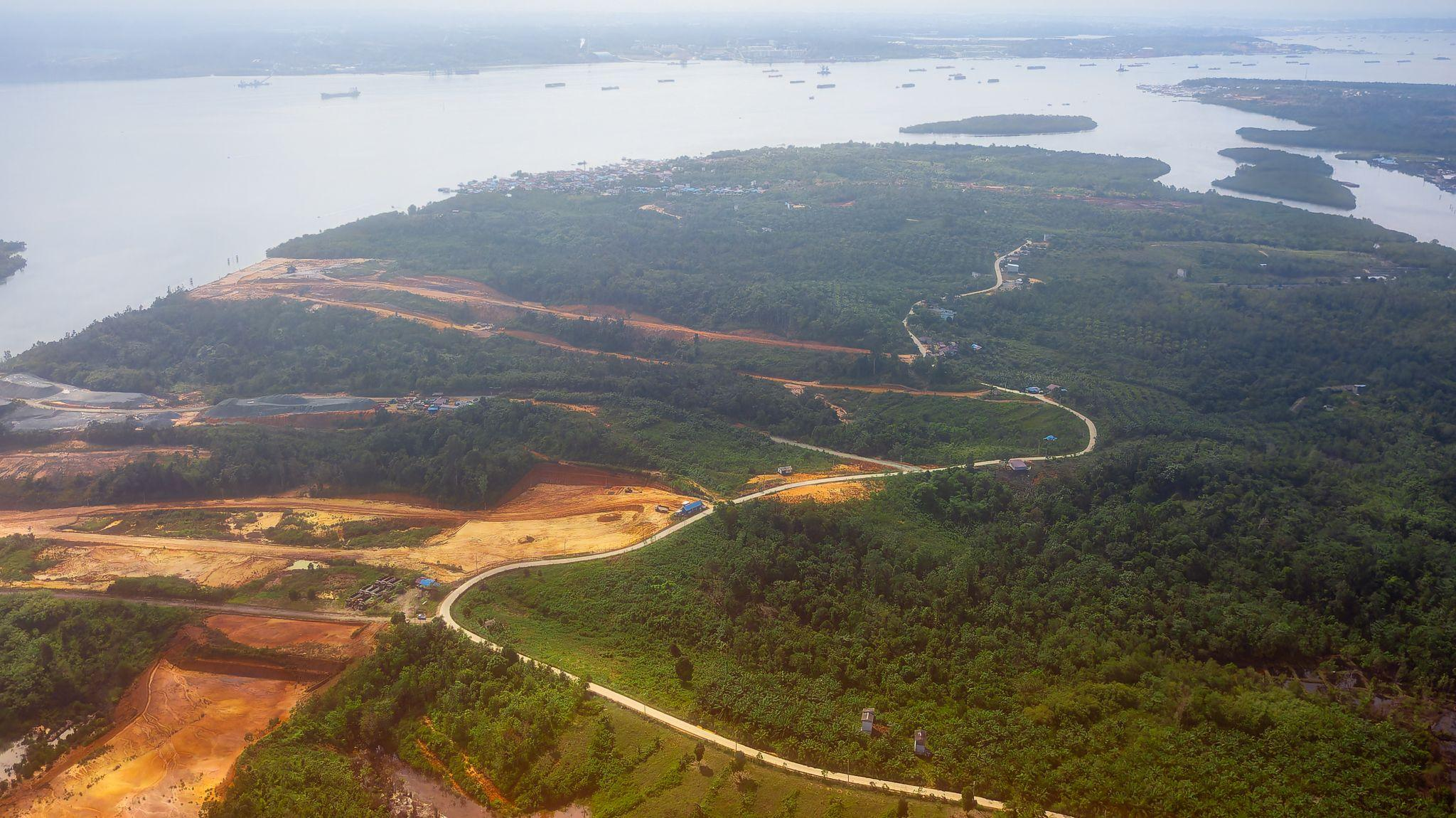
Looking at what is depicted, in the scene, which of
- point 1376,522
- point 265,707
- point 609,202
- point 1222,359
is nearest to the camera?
point 265,707

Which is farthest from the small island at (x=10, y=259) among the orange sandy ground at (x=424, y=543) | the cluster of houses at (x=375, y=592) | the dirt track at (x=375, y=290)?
the cluster of houses at (x=375, y=592)

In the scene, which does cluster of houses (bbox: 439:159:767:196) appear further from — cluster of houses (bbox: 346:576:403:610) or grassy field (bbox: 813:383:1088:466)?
cluster of houses (bbox: 346:576:403:610)

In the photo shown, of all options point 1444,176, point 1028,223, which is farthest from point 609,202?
point 1444,176

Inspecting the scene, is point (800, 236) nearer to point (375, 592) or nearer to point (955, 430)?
point (955, 430)

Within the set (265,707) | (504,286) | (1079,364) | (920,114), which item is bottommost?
(265,707)

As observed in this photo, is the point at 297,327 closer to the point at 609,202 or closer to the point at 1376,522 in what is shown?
the point at 609,202

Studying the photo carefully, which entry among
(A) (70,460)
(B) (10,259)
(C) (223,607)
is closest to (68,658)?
(C) (223,607)
